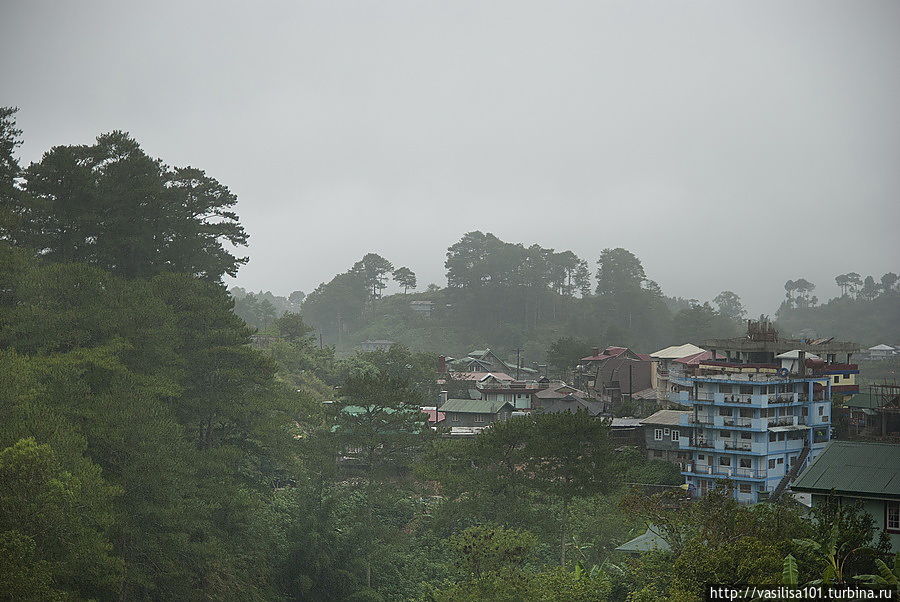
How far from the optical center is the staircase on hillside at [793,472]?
36.1 metres

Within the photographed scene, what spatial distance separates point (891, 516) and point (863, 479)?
94 cm

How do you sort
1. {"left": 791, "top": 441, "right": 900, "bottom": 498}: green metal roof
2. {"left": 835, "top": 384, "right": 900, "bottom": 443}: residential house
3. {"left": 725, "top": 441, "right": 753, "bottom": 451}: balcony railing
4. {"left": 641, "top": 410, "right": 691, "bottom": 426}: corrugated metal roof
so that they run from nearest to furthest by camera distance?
{"left": 791, "top": 441, "right": 900, "bottom": 498}: green metal roof
{"left": 835, "top": 384, "right": 900, "bottom": 443}: residential house
{"left": 725, "top": 441, "right": 753, "bottom": 451}: balcony railing
{"left": 641, "top": 410, "right": 691, "bottom": 426}: corrugated metal roof

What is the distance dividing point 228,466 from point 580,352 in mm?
42477

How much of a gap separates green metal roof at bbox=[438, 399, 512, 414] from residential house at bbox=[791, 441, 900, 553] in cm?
3238

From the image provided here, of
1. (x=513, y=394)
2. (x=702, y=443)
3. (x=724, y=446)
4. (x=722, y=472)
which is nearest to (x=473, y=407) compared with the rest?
(x=513, y=394)

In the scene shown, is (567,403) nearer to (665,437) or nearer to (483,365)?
(665,437)

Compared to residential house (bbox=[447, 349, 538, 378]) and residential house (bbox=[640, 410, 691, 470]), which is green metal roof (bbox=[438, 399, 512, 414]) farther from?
residential house (bbox=[447, 349, 538, 378])

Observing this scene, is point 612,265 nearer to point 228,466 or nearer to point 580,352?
point 580,352

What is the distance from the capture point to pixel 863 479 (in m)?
17.0

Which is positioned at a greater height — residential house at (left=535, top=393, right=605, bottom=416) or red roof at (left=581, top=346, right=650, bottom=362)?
red roof at (left=581, top=346, right=650, bottom=362)

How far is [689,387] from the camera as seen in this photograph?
143 ft

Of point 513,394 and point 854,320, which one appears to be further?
point 854,320

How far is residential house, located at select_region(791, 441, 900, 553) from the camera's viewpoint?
53.6 ft

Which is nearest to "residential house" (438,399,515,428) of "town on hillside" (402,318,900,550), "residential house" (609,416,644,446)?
"town on hillside" (402,318,900,550)
